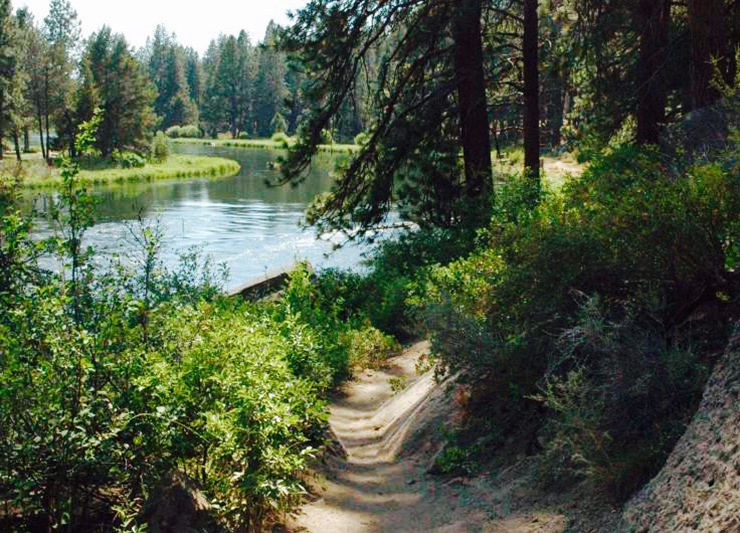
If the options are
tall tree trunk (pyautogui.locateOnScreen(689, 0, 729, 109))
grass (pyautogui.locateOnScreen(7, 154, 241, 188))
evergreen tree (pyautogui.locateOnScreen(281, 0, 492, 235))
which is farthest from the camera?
grass (pyautogui.locateOnScreen(7, 154, 241, 188))

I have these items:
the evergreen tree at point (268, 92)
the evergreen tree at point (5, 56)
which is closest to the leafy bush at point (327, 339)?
the evergreen tree at point (5, 56)

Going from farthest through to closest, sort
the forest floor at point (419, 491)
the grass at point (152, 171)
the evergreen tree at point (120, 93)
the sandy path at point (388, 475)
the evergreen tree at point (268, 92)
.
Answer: the evergreen tree at point (268, 92) < the evergreen tree at point (120, 93) < the grass at point (152, 171) < the sandy path at point (388, 475) < the forest floor at point (419, 491)

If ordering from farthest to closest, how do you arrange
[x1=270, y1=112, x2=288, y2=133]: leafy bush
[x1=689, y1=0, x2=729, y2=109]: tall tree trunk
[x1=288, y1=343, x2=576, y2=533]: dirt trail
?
1. [x1=270, y1=112, x2=288, y2=133]: leafy bush
2. [x1=689, y1=0, x2=729, y2=109]: tall tree trunk
3. [x1=288, y1=343, x2=576, y2=533]: dirt trail

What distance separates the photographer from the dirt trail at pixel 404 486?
5.20 meters

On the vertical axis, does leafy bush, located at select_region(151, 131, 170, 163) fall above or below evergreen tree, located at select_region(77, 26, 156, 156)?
below

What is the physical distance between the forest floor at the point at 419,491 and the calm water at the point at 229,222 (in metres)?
6.37

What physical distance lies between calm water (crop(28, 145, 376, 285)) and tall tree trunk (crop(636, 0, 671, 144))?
6.12 meters

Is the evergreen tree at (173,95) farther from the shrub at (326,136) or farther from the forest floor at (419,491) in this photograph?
the forest floor at (419,491)

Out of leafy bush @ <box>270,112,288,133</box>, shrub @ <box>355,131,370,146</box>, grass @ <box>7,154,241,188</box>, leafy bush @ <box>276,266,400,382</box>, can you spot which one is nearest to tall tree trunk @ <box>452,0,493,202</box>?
shrub @ <box>355,131,370,146</box>

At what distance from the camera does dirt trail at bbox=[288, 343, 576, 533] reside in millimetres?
5199

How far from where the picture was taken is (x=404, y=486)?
20.4 feet

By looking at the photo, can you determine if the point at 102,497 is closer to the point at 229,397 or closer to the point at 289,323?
the point at 229,397

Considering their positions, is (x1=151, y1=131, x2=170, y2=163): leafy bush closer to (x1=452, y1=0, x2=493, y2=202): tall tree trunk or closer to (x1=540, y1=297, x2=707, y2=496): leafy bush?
(x1=452, y1=0, x2=493, y2=202): tall tree trunk

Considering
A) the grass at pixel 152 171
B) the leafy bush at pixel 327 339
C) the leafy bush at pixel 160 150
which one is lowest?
the leafy bush at pixel 327 339
